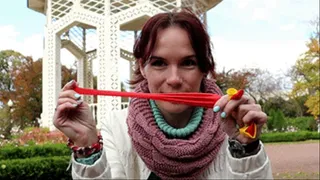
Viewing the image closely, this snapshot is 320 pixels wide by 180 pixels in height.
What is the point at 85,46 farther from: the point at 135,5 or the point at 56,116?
the point at 56,116

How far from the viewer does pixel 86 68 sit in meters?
15.8

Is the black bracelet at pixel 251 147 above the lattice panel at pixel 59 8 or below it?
below

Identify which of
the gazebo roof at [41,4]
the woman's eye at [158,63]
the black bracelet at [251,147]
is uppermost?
the gazebo roof at [41,4]

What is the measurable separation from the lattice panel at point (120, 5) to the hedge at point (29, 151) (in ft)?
21.4

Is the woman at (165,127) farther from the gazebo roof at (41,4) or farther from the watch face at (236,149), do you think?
the gazebo roof at (41,4)

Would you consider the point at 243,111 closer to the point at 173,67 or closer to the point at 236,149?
the point at 236,149

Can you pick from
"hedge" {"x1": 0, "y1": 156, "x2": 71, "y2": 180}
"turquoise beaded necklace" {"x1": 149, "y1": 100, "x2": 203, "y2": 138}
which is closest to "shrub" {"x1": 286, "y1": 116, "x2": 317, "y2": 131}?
"hedge" {"x1": 0, "y1": 156, "x2": 71, "y2": 180}

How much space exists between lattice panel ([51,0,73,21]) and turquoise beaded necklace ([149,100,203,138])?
12.5 metres

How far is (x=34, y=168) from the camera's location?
5527 mm

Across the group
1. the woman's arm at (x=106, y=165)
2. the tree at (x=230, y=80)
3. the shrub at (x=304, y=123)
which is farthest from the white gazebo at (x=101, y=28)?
the shrub at (x=304, y=123)

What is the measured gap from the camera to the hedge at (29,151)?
6.31m

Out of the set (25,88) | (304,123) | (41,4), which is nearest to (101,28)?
(41,4)

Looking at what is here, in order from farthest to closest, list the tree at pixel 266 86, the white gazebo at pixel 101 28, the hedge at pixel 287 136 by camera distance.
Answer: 1. the tree at pixel 266 86
2. the hedge at pixel 287 136
3. the white gazebo at pixel 101 28

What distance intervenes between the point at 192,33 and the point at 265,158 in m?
0.40
